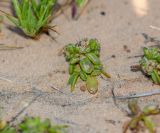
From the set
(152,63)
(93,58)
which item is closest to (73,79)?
(93,58)

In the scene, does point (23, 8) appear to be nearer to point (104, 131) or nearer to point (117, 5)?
point (117, 5)

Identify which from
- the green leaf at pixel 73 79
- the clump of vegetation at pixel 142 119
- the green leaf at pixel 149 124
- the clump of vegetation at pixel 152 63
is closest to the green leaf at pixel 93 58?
the green leaf at pixel 73 79

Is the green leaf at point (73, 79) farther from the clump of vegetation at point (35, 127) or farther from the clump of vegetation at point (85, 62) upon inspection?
the clump of vegetation at point (35, 127)

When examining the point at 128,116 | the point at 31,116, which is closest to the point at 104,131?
the point at 128,116

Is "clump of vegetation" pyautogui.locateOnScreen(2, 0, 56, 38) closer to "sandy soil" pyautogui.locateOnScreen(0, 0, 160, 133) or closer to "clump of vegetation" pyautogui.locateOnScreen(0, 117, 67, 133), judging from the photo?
"sandy soil" pyautogui.locateOnScreen(0, 0, 160, 133)

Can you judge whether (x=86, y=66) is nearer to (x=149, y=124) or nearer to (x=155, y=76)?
(x=155, y=76)

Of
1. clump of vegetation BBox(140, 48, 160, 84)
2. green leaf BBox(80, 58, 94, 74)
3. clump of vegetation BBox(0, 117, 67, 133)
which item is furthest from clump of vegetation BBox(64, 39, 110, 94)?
clump of vegetation BBox(0, 117, 67, 133)
